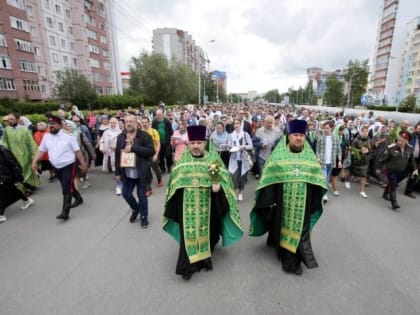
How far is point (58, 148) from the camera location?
4.47 m

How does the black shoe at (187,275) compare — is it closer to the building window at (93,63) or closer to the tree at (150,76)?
the tree at (150,76)

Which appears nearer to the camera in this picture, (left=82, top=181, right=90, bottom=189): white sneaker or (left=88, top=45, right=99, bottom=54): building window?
(left=82, top=181, right=90, bottom=189): white sneaker

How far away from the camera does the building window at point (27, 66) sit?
30797 millimetres

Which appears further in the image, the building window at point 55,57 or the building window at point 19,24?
the building window at point 55,57

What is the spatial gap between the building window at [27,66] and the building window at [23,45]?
1.51 meters

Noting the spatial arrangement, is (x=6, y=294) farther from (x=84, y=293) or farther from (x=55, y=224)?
(x=55, y=224)

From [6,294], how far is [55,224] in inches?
74.1

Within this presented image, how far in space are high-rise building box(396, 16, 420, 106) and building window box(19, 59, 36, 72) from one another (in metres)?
77.1

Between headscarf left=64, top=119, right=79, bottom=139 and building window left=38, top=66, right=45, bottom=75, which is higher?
building window left=38, top=66, right=45, bottom=75

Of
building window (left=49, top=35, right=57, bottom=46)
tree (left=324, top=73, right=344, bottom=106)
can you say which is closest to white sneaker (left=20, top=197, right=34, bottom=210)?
building window (left=49, top=35, right=57, bottom=46)

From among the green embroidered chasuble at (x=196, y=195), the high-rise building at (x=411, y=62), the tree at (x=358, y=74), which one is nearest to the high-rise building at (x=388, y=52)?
the high-rise building at (x=411, y=62)

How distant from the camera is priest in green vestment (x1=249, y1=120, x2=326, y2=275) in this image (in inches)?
119

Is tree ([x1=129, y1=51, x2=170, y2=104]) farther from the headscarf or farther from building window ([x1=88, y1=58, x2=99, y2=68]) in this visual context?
the headscarf

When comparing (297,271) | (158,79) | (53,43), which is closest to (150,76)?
(158,79)
